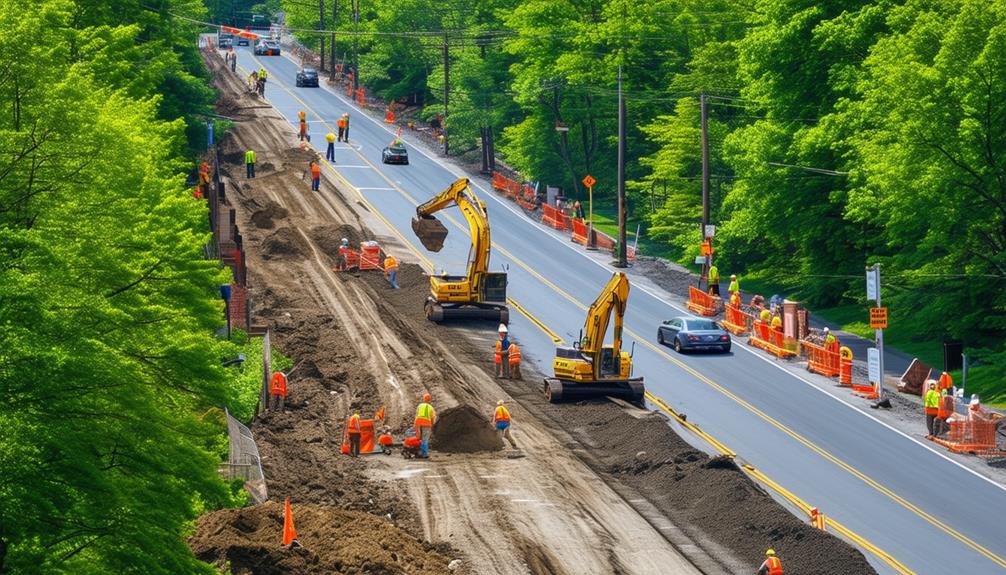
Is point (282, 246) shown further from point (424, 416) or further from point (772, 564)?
point (772, 564)

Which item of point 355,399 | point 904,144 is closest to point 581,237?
point 904,144

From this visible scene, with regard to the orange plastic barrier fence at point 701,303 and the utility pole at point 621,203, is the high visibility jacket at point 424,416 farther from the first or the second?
the utility pole at point 621,203

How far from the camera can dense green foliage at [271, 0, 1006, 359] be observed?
53531mm

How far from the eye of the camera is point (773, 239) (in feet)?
230

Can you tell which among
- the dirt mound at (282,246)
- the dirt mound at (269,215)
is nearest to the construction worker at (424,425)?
the dirt mound at (282,246)

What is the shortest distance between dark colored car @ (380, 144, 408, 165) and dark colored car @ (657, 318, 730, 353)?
4106 centimetres

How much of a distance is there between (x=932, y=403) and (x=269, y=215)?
41536 millimetres

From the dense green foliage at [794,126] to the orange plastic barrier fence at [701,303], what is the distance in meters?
4.69

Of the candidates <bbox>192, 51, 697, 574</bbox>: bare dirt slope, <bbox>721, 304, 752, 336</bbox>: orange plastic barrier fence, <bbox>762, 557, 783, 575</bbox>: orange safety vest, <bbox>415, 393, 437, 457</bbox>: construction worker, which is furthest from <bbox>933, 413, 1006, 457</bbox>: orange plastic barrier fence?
<bbox>721, 304, 752, 336</bbox>: orange plastic barrier fence

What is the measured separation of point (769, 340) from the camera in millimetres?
59000

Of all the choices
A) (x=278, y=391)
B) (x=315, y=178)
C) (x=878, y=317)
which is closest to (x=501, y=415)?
(x=278, y=391)

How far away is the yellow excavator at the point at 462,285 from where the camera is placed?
196 ft

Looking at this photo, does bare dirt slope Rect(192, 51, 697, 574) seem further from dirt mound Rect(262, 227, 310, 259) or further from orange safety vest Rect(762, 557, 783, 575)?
dirt mound Rect(262, 227, 310, 259)

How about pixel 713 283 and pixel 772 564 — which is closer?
pixel 772 564
